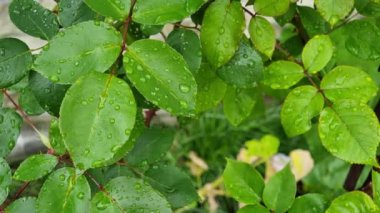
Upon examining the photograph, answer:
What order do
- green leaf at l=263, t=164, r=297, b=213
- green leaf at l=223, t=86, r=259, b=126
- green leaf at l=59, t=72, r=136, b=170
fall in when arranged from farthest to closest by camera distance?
green leaf at l=223, t=86, r=259, b=126 < green leaf at l=263, t=164, r=297, b=213 < green leaf at l=59, t=72, r=136, b=170

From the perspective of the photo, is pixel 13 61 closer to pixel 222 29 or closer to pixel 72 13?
pixel 72 13

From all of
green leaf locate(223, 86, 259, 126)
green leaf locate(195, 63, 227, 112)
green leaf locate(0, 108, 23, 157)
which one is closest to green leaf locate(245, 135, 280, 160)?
green leaf locate(223, 86, 259, 126)

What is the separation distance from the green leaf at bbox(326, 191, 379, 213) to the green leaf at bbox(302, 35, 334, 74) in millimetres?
200

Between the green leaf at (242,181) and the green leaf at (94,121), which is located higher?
the green leaf at (94,121)

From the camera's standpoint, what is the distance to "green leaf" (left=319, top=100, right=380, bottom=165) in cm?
79

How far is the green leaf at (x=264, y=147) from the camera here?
2256mm

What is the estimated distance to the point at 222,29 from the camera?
82 cm

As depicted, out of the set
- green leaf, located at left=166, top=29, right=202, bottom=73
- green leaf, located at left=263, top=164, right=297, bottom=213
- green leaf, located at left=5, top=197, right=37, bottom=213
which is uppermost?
green leaf, located at left=166, top=29, right=202, bottom=73

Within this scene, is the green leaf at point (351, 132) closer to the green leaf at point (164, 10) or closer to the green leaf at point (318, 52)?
the green leaf at point (318, 52)

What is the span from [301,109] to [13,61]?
41cm

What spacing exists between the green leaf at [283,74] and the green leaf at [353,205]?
0.19 meters

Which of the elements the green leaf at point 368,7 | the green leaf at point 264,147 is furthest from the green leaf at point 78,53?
the green leaf at point 264,147

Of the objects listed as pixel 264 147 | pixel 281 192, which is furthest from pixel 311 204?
pixel 264 147

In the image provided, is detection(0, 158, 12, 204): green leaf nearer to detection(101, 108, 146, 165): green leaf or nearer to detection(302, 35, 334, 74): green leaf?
detection(101, 108, 146, 165): green leaf
